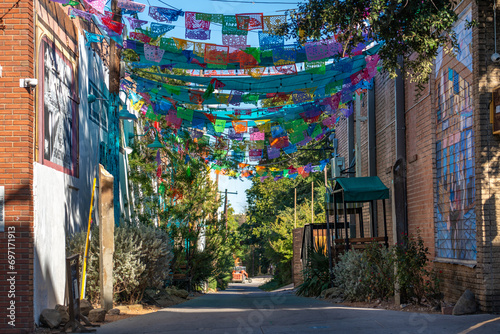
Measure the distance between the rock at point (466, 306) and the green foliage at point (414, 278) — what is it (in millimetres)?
1351

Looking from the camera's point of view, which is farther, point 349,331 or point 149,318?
point 149,318

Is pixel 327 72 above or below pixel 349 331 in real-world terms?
above

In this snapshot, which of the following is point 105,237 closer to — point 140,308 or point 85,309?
point 85,309

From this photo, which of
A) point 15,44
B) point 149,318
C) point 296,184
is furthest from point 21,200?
point 296,184

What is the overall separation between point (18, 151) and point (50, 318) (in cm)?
274

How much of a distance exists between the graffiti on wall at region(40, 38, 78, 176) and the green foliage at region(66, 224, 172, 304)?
1.62 metres

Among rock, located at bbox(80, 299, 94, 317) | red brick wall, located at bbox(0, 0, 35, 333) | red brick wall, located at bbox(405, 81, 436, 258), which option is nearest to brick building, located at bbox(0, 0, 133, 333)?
red brick wall, located at bbox(0, 0, 35, 333)

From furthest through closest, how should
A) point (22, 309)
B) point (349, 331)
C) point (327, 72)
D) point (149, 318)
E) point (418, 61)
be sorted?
point (327, 72), point (149, 318), point (418, 61), point (22, 309), point (349, 331)

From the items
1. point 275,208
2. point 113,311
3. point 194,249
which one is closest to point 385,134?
point 194,249

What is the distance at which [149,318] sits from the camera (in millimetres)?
10391

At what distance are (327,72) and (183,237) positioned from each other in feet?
29.7

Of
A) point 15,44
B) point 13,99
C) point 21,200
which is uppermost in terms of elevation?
point 15,44

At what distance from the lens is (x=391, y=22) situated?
29.1 ft

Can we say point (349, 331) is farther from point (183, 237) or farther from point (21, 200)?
point (183, 237)
